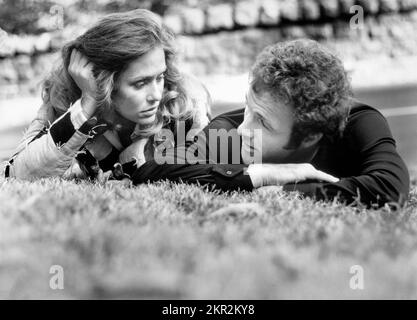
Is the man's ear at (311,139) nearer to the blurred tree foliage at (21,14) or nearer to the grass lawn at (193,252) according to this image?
the grass lawn at (193,252)

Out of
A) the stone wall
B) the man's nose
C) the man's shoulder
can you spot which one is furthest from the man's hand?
the stone wall

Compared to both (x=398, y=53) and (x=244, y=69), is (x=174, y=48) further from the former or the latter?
(x=398, y=53)

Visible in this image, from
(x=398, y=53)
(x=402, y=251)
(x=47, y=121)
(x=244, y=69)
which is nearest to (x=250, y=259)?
(x=402, y=251)

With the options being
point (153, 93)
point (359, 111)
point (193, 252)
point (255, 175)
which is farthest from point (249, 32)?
point (193, 252)

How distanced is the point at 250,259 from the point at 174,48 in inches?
74.0

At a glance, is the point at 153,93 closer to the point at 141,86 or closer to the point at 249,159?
the point at 141,86

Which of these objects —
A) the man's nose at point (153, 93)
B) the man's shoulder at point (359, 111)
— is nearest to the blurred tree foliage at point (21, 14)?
the man's nose at point (153, 93)

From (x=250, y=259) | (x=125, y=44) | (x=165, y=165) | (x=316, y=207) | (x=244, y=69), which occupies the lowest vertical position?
(x=250, y=259)

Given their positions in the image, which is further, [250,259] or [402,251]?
[402,251]

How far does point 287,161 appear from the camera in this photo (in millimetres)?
3102

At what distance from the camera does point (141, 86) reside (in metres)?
3.27

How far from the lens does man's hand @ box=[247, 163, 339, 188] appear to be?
288 centimetres
